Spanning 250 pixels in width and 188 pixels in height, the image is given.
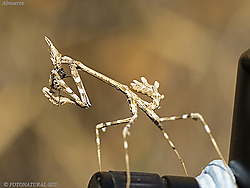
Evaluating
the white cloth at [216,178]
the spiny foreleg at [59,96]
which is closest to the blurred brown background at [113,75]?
the spiny foreleg at [59,96]

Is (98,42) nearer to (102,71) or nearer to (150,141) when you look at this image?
(102,71)

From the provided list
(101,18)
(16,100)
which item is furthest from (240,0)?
(16,100)

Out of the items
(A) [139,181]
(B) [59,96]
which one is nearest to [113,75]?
(B) [59,96]

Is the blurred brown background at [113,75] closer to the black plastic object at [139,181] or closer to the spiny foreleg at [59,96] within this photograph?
the spiny foreleg at [59,96]

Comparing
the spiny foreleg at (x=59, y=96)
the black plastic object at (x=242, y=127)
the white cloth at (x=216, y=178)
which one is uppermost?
the spiny foreleg at (x=59, y=96)

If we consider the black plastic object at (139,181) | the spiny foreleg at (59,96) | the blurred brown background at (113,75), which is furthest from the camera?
the blurred brown background at (113,75)

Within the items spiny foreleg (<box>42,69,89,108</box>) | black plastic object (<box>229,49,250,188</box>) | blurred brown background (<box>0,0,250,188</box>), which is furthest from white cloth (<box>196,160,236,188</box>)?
blurred brown background (<box>0,0,250,188</box>)
